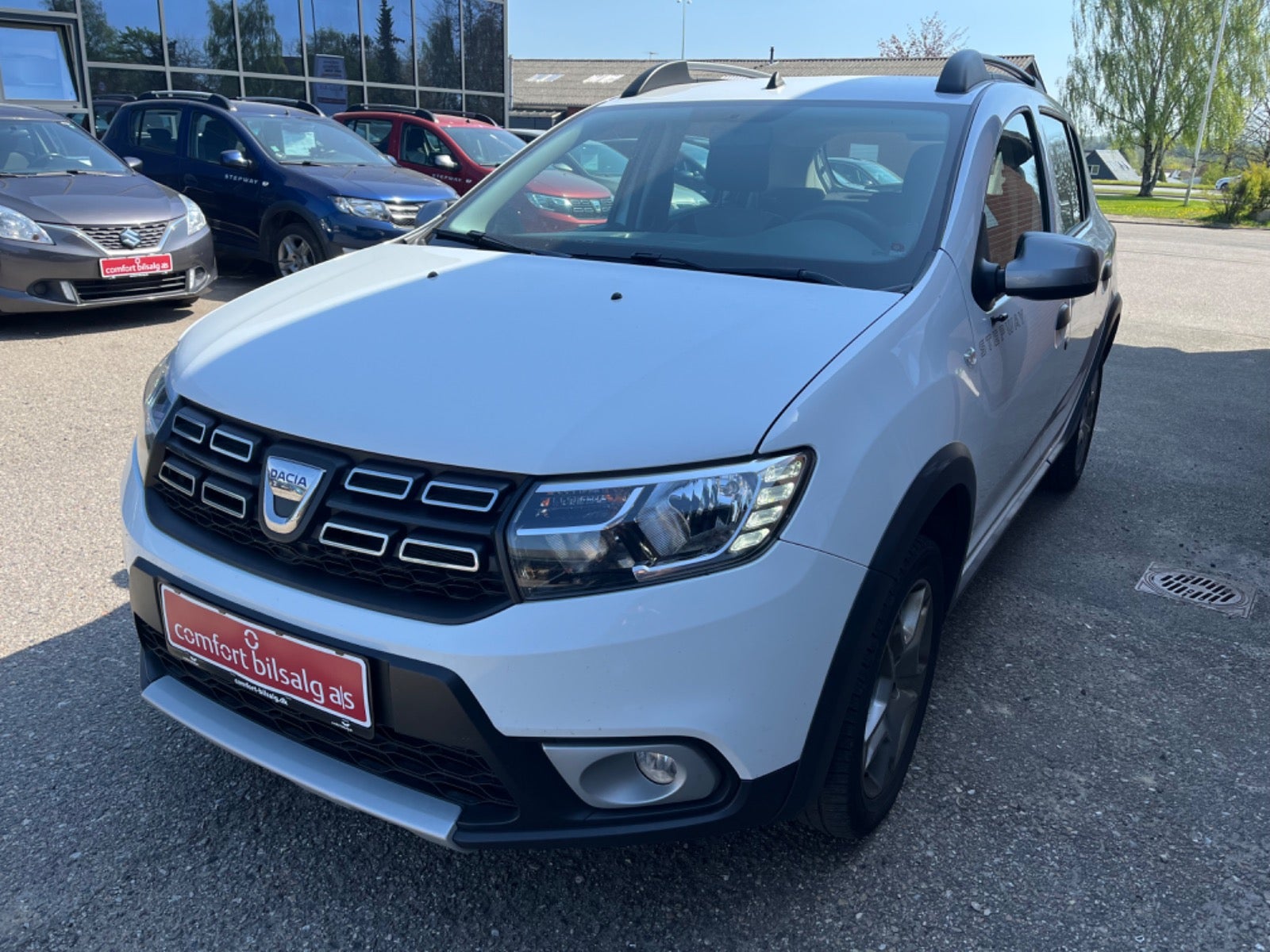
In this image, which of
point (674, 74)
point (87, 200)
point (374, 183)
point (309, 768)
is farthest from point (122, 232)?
point (309, 768)

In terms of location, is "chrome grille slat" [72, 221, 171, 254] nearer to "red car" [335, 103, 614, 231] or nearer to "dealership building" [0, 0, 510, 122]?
"red car" [335, 103, 614, 231]

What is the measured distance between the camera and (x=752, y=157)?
295cm

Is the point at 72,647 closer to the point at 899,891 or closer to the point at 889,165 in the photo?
the point at 899,891

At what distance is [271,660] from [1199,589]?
328 centimetres

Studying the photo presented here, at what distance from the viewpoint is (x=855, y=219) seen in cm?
263

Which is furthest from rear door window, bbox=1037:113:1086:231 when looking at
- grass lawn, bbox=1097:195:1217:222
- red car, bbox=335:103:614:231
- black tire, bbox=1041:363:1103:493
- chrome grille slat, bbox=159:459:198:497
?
grass lawn, bbox=1097:195:1217:222

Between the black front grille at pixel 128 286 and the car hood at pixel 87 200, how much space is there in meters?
0.38

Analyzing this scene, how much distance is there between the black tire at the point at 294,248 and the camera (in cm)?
854

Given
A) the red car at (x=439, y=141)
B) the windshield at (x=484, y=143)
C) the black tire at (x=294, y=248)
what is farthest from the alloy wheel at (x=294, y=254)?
the windshield at (x=484, y=143)

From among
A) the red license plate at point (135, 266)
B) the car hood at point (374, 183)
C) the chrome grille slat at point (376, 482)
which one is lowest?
the red license plate at point (135, 266)

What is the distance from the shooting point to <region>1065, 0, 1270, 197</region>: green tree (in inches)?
1517

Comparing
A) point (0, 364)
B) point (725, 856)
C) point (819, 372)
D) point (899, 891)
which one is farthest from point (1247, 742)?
point (0, 364)

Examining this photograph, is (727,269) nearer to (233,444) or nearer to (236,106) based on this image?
(233,444)

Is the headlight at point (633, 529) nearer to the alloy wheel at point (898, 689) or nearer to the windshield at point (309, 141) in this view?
the alloy wheel at point (898, 689)
